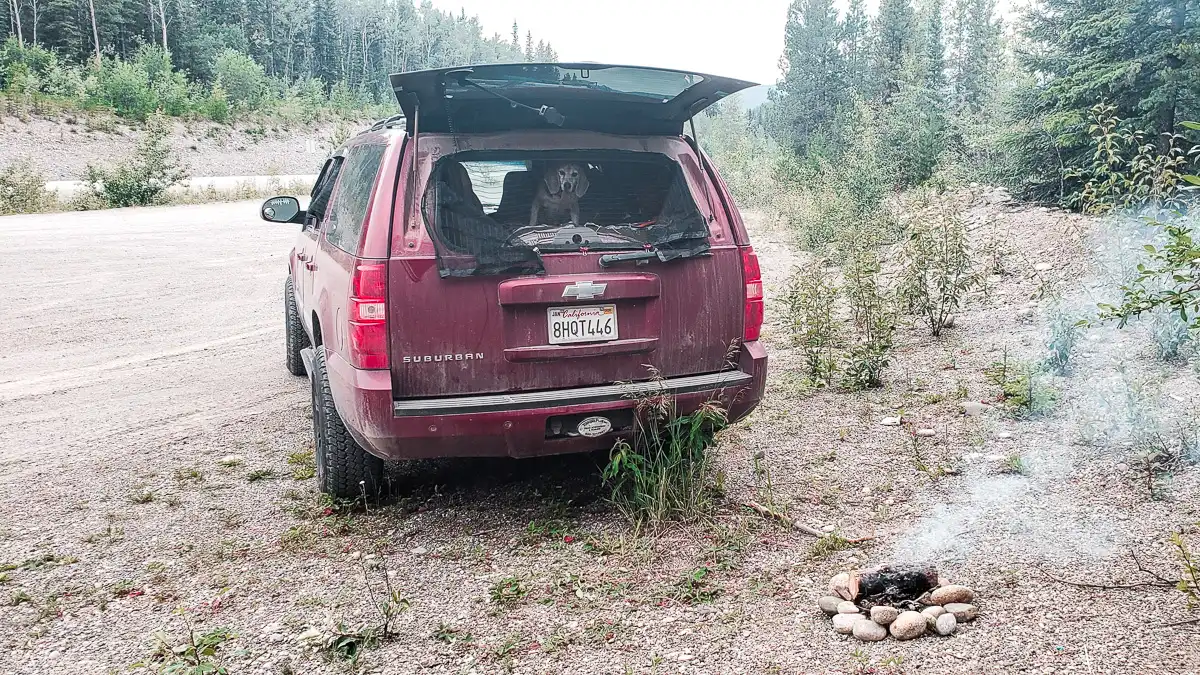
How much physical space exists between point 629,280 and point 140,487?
3036 millimetres

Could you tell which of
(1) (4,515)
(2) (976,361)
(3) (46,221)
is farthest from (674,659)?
(3) (46,221)

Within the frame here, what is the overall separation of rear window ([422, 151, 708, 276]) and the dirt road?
278 centimetres

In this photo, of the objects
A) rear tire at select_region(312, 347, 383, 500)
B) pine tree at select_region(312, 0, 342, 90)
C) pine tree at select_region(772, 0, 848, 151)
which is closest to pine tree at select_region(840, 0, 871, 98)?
pine tree at select_region(772, 0, 848, 151)

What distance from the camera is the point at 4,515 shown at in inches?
168

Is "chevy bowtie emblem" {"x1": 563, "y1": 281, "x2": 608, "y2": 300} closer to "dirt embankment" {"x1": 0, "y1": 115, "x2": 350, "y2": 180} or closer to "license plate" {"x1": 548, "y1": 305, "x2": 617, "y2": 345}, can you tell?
"license plate" {"x1": 548, "y1": 305, "x2": 617, "y2": 345}

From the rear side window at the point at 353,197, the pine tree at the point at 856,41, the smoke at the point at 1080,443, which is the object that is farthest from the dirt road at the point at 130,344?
the pine tree at the point at 856,41

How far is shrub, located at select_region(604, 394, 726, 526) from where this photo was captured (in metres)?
3.81

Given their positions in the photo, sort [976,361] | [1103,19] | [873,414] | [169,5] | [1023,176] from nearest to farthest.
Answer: [873,414] → [976,361] → [1103,19] → [1023,176] → [169,5]

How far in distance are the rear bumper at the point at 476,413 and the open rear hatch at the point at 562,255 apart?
7 centimetres

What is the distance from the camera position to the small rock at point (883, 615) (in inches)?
113

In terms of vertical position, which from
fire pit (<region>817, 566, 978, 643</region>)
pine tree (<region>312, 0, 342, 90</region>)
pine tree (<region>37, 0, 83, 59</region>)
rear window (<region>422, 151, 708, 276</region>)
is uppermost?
pine tree (<region>312, 0, 342, 90</region>)

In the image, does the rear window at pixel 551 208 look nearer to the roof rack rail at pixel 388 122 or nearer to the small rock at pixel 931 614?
the roof rack rail at pixel 388 122

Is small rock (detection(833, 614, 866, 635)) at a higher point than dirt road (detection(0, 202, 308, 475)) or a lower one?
lower

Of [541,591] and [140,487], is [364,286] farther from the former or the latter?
[140,487]
